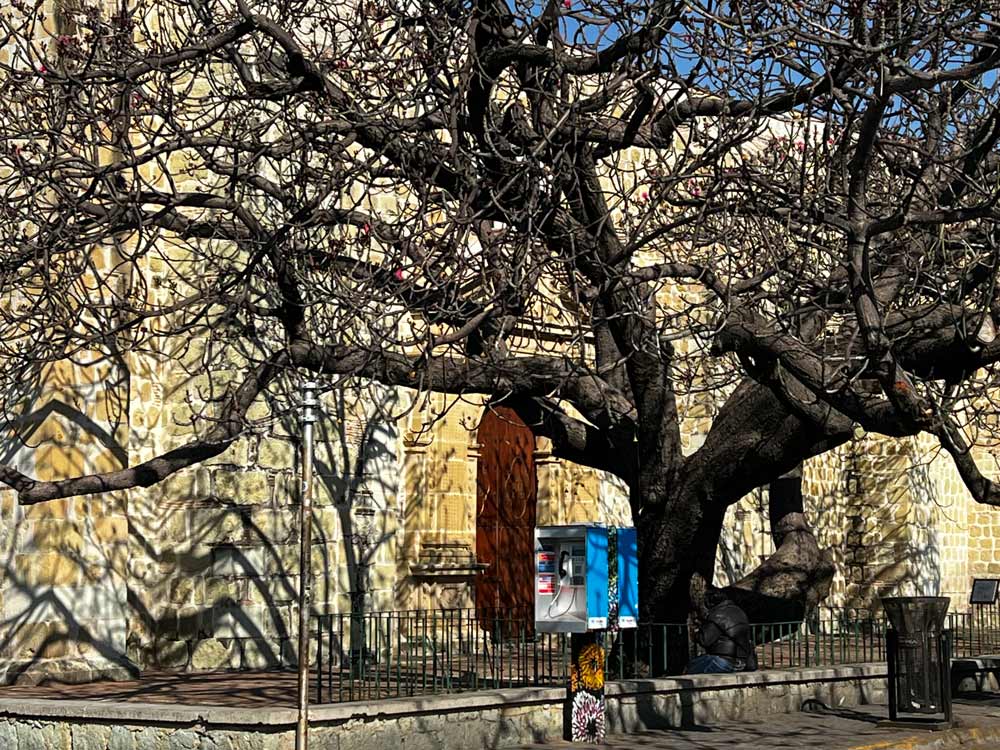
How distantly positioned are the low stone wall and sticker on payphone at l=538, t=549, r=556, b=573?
909mm

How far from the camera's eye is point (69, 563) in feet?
48.0

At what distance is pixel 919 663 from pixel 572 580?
3.28m

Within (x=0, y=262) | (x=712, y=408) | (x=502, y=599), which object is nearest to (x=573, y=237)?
(x=0, y=262)

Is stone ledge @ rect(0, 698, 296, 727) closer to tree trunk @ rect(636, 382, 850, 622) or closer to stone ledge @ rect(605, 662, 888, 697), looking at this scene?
stone ledge @ rect(605, 662, 888, 697)

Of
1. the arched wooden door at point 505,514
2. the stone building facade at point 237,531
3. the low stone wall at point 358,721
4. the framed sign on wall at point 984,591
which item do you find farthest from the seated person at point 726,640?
the framed sign on wall at point 984,591

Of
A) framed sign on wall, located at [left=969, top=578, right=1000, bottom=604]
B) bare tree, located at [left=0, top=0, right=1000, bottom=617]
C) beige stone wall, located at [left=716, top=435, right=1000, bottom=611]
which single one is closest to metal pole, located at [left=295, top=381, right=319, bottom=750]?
bare tree, located at [left=0, top=0, right=1000, bottom=617]

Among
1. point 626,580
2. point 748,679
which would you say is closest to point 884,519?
point 748,679

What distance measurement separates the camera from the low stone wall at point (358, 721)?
31.7 feet

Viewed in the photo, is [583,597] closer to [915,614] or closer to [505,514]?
[915,614]

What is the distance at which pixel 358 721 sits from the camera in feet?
32.9

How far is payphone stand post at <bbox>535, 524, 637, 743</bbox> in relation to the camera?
10.8 metres

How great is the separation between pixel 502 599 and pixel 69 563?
674 cm

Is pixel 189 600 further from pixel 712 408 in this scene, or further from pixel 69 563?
pixel 712 408

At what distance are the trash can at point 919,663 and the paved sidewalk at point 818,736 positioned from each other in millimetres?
207
